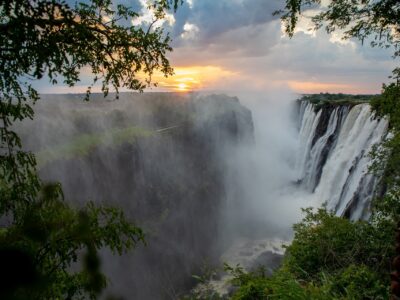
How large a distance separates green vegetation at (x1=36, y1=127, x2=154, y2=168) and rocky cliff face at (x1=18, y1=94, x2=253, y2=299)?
78 millimetres

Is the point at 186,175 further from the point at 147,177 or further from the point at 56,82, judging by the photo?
the point at 56,82

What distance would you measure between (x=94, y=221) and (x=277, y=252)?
27.4 m

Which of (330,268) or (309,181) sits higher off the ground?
(330,268)

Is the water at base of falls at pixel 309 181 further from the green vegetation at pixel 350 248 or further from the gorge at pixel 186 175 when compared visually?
the green vegetation at pixel 350 248

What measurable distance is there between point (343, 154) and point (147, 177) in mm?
17359

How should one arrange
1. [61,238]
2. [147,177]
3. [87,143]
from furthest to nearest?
[147,177], [87,143], [61,238]

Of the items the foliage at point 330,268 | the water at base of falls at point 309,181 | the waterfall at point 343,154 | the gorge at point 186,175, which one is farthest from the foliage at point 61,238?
the gorge at point 186,175

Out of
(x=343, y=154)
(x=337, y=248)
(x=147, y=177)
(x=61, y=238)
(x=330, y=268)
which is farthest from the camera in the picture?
(x=147, y=177)

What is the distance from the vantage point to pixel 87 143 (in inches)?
979

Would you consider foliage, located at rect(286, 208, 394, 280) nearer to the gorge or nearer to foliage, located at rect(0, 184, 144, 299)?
foliage, located at rect(0, 184, 144, 299)

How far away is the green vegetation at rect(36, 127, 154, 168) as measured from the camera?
21297 mm

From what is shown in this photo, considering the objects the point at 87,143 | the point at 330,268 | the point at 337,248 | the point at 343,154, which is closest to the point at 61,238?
the point at 330,268

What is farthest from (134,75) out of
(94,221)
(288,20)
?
(288,20)

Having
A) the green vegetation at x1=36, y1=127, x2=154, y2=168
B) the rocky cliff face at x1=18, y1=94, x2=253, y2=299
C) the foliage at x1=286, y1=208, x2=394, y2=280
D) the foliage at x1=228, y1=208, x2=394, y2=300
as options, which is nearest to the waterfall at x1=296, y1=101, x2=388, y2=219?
the foliage at x1=286, y1=208, x2=394, y2=280
